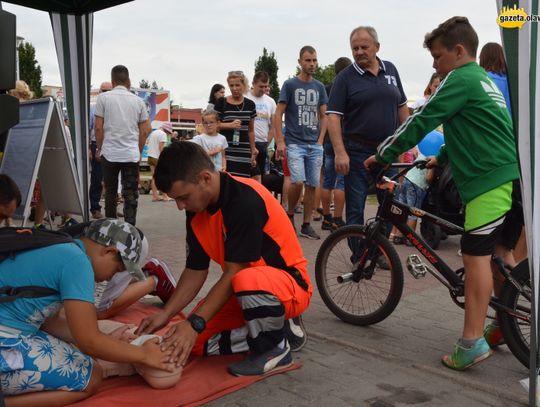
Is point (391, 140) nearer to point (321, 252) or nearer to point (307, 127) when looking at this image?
point (321, 252)

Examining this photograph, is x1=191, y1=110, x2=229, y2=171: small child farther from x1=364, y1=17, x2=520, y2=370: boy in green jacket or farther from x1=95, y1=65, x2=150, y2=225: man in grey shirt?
x1=364, y1=17, x2=520, y2=370: boy in green jacket

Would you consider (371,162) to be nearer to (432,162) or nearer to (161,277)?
(432,162)

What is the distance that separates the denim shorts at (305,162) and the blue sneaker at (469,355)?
4.25 meters

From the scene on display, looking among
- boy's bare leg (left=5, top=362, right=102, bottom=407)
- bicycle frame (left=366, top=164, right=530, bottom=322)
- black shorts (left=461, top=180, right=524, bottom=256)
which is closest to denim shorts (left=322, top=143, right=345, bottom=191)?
bicycle frame (left=366, top=164, right=530, bottom=322)

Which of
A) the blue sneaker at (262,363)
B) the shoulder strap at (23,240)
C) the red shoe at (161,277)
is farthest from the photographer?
the red shoe at (161,277)

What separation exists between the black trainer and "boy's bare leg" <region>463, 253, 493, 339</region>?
90 cm

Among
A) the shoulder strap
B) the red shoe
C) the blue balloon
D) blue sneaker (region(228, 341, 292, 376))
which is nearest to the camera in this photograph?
the shoulder strap

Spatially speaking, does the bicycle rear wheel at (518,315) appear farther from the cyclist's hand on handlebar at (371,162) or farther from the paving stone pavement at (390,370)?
the cyclist's hand on handlebar at (371,162)

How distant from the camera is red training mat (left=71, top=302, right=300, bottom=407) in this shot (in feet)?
8.71

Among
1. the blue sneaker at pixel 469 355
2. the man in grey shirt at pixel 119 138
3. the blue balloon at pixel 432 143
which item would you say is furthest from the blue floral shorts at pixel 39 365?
the blue balloon at pixel 432 143

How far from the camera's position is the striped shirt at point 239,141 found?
7506 millimetres

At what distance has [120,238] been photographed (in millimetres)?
2529

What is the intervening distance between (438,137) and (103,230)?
4897 millimetres

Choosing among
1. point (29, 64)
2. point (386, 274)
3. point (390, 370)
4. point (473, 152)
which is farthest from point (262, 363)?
point (29, 64)
